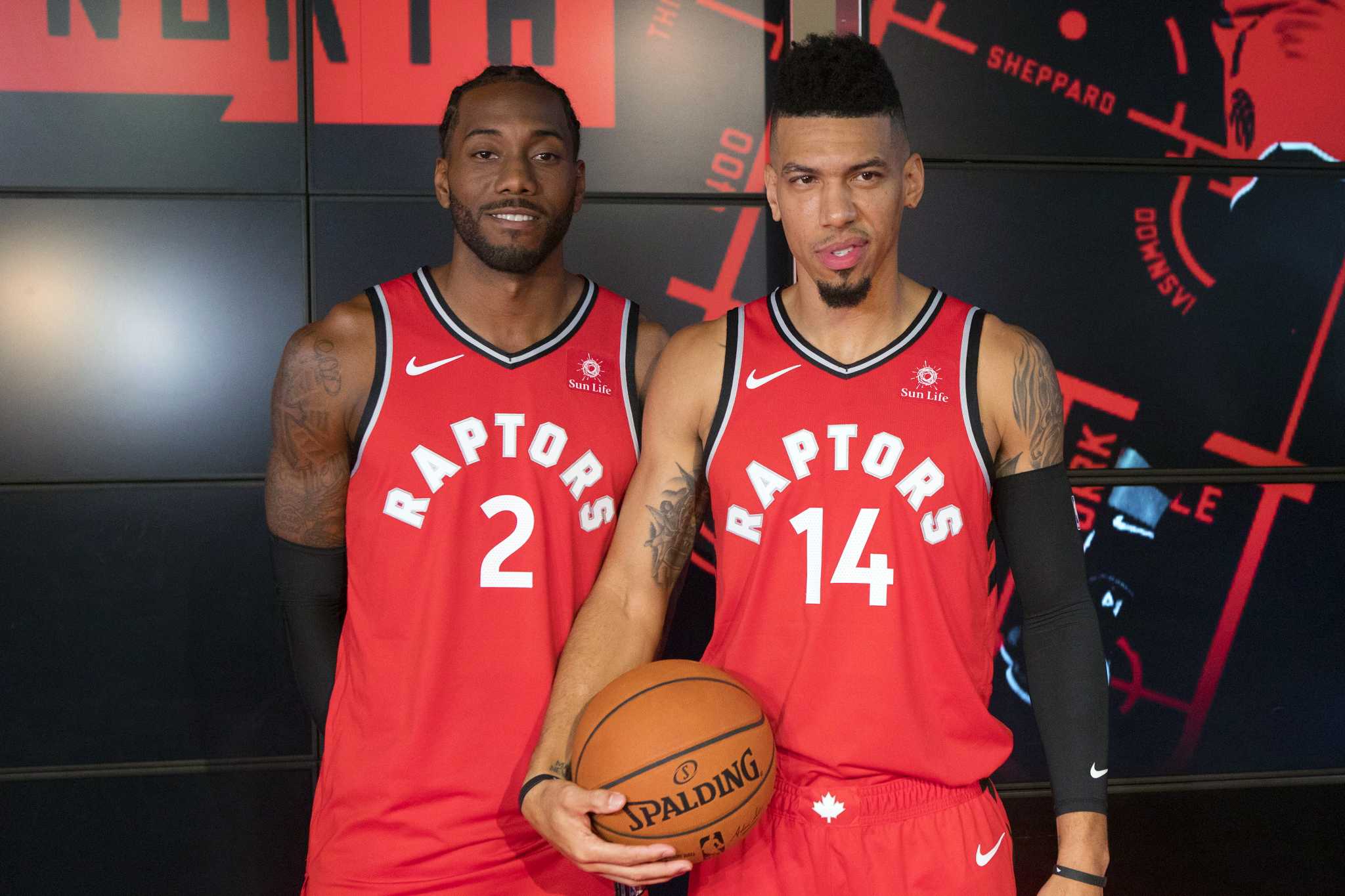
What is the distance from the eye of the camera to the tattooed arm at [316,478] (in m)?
1.78

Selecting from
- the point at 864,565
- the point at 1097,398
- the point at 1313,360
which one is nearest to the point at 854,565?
the point at 864,565

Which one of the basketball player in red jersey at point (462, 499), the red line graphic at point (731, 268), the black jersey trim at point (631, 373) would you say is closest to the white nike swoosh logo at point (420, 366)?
the basketball player in red jersey at point (462, 499)

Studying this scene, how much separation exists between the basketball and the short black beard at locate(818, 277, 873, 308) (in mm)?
587

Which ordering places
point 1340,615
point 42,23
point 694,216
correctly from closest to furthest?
1. point 42,23
2. point 694,216
3. point 1340,615

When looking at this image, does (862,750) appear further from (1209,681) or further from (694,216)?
(1209,681)

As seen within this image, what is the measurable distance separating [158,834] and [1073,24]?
3.03m

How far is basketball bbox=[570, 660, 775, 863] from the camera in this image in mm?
1354

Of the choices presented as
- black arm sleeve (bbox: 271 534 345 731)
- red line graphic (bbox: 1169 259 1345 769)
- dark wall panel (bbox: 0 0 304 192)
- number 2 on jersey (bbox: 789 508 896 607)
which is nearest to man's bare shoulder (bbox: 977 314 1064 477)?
number 2 on jersey (bbox: 789 508 896 607)

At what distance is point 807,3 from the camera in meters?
2.61

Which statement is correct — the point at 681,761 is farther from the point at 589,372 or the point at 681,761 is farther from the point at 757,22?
the point at 757,22

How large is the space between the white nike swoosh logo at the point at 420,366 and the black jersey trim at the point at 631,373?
0.29m

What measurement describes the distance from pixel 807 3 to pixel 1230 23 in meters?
1.13

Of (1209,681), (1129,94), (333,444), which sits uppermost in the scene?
(1129,94)

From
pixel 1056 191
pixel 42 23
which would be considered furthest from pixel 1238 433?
pixel 42 23
